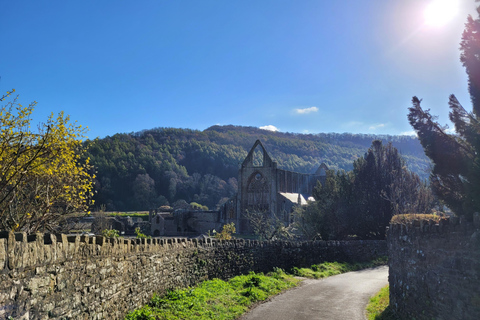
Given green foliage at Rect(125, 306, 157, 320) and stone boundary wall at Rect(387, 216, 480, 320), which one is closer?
stone boundary wall at Rect(387, 216, 480, 320)

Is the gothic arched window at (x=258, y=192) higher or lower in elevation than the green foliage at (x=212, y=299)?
higher

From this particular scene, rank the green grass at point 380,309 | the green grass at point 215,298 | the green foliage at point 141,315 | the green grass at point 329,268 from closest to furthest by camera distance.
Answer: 1. the green foliage at point 141,315
2. the green grass at point 215,298
3. the green grass at point 380,309
4. the green grass at point 329,268

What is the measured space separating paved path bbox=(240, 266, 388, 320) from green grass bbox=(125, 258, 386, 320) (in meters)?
0.54

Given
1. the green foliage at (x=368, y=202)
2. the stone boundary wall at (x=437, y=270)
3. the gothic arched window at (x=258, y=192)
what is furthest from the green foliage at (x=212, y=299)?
the gothic arched window at (x=258, y=192)

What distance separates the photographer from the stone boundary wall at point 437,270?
7.61 m

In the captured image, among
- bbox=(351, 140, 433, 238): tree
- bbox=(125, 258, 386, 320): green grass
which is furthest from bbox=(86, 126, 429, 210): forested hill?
bbox=(125, 258, 386, 320): green grass

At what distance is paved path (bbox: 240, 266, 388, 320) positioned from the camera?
520 inches

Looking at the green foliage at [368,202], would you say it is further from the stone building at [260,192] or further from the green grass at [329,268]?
the stone building at [260,192]

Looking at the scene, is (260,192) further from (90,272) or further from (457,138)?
(90,272)

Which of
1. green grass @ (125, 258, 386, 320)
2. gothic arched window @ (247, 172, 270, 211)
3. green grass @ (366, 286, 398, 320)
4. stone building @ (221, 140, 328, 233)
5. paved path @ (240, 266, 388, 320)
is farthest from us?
gothic arched window @ (247, 172, 270, 211)

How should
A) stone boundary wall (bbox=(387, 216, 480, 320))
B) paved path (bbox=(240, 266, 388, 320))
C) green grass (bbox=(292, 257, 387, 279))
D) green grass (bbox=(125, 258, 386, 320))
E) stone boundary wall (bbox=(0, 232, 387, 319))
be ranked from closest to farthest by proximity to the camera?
stone boundary wall (bbox=(0, 232, 387, 319)), stone boundary wall (bbox=(387, 216, 480, 320)), green grass (bbox=(125, 258, 386, 320)), paved path (bbox=(240, 266, 388, 320)), green grass (bbox=(292, 257, 387, 279))

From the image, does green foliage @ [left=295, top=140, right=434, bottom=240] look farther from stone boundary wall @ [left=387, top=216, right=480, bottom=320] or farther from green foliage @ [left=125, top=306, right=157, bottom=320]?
green foliage @ [left=125, top=306, right=157, bottom=320]

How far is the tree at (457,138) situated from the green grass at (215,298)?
763 centimetres

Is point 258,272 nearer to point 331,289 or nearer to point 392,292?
point 331,289
